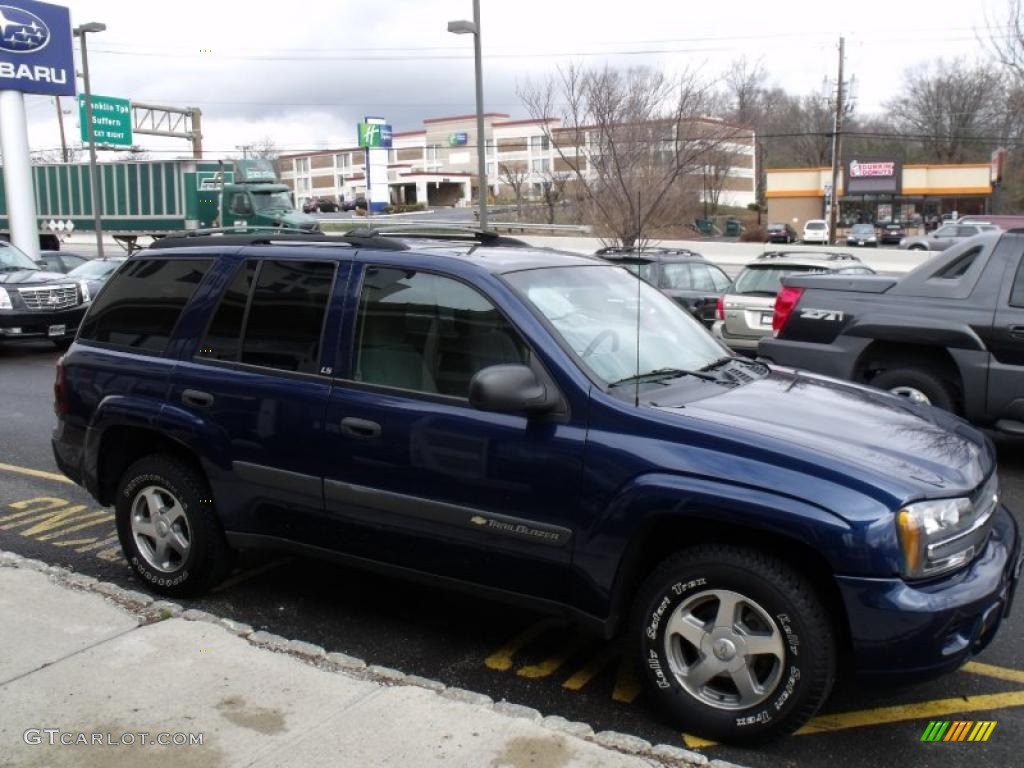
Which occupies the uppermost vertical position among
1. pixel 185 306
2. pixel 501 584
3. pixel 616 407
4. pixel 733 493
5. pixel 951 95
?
pixel 951 95

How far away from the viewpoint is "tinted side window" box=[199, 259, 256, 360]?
15.1 ft

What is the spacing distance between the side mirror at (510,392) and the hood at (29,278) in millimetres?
14161

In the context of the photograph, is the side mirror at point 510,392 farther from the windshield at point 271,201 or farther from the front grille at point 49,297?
the windshield at point 271,201

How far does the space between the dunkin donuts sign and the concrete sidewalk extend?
220 feet

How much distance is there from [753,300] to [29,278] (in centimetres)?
1158

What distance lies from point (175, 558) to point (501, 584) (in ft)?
6.43

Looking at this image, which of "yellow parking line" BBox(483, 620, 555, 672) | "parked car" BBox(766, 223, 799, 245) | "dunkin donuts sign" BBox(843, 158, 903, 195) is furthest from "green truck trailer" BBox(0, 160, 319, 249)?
"dunkin donuts sign" BBox(843, 158, 903, 195)

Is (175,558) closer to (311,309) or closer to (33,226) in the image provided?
(311,309)

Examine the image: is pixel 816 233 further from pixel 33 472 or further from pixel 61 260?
pixel 33 472

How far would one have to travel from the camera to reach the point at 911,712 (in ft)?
12.2

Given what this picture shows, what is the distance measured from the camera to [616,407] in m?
3.57

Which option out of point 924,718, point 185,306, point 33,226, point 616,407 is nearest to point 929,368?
point 924,718

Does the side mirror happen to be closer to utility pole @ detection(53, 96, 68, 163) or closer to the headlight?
the headlight

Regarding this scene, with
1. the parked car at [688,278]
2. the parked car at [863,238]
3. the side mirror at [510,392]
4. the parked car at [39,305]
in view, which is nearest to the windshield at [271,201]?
the parked car at [39,305]
